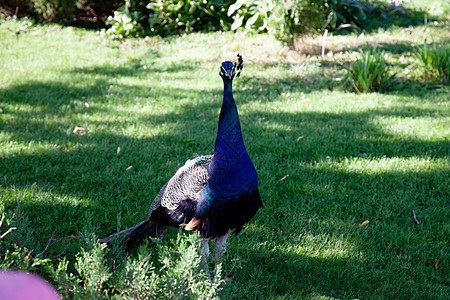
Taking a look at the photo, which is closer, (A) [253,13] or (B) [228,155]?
(B) [228,155]

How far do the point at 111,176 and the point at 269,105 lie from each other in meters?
2.88

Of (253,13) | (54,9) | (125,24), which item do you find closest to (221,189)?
(253,13)

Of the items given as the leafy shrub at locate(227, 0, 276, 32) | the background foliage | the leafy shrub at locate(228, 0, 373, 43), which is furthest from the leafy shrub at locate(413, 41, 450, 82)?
the leafy shrub at locate(227, 0, 276, 32)

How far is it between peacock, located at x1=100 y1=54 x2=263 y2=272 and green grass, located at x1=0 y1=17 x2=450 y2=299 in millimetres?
328

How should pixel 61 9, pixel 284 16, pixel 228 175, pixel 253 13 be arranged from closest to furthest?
pixel 228 175, pixel 284 16, pixel 253 13, pixel 61 9

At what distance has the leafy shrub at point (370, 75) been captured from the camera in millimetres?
6078

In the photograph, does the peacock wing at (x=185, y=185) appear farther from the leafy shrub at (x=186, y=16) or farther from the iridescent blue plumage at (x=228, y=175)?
the leafy shrub at (x=186, y=16)

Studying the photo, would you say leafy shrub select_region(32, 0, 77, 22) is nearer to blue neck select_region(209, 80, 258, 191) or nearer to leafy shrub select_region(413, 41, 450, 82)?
leafy shrub select_region(413, 41, 450, 82)

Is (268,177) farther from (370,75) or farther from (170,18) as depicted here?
(170,18)

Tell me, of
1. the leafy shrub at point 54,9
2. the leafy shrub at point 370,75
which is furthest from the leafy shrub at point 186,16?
the leafy shrub at point 370,75

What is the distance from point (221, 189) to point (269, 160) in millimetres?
2060

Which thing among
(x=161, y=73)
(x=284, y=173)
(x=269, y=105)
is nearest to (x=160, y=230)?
(x=284, y=173)

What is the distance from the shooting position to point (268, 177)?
13.3ft

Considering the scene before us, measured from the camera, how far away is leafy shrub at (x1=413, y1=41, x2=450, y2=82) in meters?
6.33
